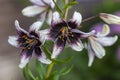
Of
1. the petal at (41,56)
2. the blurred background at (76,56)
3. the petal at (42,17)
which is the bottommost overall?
the blurred background at (76,56)

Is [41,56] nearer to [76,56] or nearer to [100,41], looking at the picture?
[100,41]

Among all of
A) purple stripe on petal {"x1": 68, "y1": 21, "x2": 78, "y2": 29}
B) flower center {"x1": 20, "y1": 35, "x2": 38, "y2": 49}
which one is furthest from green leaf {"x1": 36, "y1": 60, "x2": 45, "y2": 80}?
purple stripe on petal {"x1": 68, "y1": 21, "x2": 78, "y2": 29}

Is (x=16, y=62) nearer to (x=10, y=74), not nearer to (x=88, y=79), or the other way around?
(x=10, y=74)

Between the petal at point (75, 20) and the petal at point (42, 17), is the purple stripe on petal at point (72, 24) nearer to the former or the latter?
the petal at point (75, 20)

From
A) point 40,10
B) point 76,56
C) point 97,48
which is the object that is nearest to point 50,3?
point 40,10

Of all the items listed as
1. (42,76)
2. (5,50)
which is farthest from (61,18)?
(5,50)

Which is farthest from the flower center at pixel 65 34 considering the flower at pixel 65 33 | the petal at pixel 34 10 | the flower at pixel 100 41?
the petal at pixel 34 10
